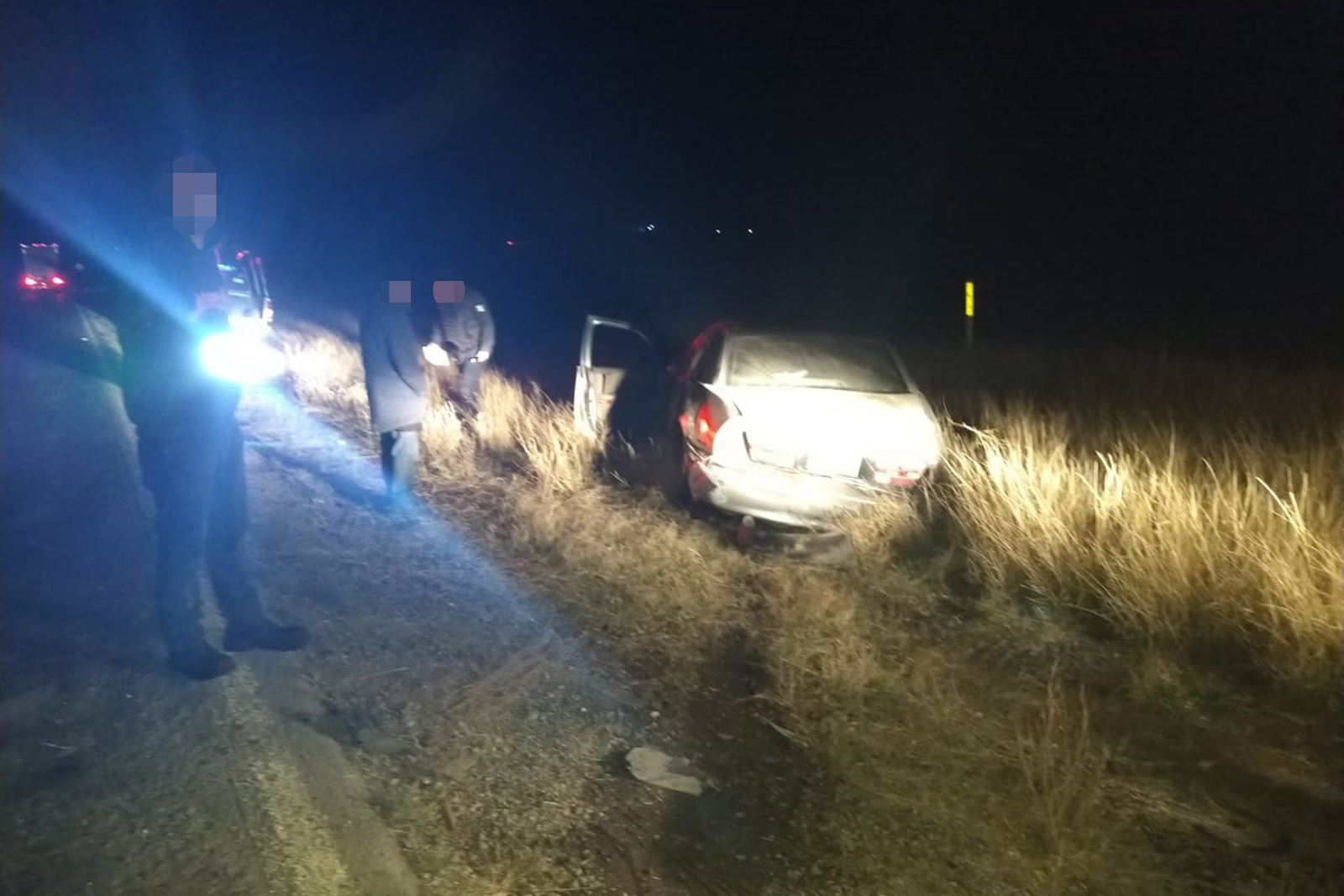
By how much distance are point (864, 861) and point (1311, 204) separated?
2206cm

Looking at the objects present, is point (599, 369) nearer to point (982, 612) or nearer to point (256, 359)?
point (982, 612)

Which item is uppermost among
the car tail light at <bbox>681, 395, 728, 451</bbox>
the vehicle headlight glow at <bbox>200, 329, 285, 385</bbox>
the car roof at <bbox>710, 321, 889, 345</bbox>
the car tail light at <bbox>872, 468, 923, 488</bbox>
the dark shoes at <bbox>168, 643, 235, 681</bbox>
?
the car roof at <bbox>710, 321, 889, 345</bbox>

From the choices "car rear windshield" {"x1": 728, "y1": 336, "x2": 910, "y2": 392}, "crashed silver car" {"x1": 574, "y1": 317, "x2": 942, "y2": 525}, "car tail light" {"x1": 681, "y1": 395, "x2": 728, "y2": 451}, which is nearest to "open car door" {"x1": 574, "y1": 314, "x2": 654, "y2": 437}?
"crashed silver car" {"x1": 574, "y1": 317, "x2": 942, "y2": 525}

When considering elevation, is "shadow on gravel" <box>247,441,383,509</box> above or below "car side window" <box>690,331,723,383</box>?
below

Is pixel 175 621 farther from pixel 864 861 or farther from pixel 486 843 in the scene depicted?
pixel 864 861

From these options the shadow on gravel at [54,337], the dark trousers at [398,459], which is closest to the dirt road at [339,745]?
the dark trousers at [398,459]

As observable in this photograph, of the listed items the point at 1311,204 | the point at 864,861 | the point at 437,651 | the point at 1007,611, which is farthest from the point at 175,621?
the point at 1311,204

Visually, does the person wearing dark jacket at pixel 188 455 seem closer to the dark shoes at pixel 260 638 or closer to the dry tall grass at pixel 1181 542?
the dark shoes at pixel 260 638

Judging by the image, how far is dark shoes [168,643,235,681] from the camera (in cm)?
496

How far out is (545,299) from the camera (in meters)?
25.1

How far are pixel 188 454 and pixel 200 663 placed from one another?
3.25ft

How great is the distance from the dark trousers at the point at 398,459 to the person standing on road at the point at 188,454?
2595 mm

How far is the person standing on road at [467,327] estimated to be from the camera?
28.8 feet

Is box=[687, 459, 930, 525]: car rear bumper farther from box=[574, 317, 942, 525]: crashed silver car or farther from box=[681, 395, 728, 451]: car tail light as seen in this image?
box=[681, 395, 728, 451]: car tail light
